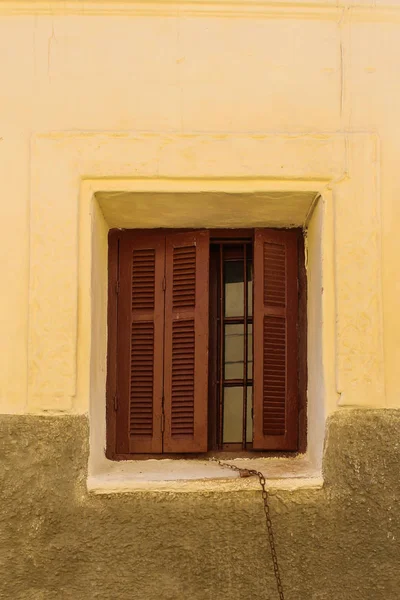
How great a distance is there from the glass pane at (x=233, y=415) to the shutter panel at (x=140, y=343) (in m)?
0.32

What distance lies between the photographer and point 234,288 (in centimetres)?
384

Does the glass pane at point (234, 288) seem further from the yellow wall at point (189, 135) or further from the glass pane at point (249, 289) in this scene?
the yellow wall at point (189, 135)

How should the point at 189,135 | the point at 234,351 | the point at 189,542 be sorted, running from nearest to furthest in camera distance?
the point at 189,542 < the point at 189,135 < the point at 234,351

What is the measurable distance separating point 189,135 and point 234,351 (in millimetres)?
1032

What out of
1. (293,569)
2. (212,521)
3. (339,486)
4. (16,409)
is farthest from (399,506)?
(16,409)

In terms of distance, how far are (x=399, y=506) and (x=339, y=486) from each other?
258 millimetres

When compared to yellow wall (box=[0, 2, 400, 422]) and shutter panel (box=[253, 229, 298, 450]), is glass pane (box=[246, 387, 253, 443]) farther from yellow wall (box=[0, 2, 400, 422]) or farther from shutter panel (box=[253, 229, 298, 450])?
yellow wall (box=[0, 2, 400, 422])

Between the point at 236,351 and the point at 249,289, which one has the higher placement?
the point at 249,289

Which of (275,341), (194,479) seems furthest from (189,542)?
(275,341)

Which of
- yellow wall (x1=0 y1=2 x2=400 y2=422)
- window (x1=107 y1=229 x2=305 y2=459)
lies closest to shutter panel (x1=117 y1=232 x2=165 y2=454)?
window (x1=107 y1=229 x2=305 y2=459)

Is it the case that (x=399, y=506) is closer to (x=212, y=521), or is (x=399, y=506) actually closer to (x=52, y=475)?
(x=212, y=521)

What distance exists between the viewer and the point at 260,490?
330cm

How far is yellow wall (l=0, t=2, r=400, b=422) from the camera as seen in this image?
3.39 meters

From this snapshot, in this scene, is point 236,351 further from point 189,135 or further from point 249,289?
point 189,135
